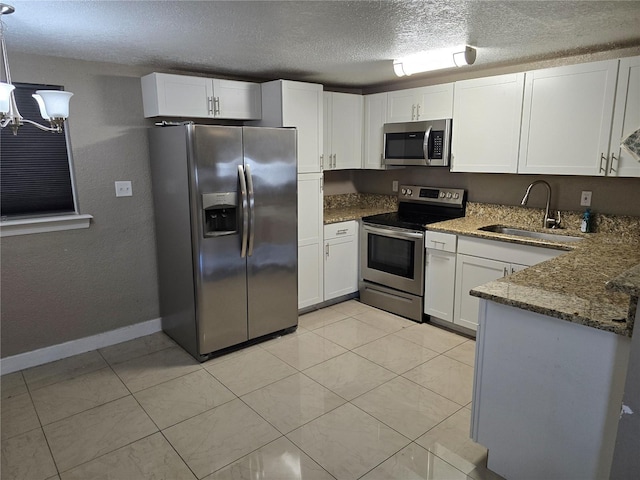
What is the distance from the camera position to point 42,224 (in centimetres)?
296

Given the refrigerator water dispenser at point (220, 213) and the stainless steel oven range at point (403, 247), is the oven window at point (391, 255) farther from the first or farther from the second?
the refrigerator water dispenser at point (220, 213)

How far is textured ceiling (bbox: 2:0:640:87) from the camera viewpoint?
197 cm

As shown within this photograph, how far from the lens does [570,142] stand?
2.97 metres

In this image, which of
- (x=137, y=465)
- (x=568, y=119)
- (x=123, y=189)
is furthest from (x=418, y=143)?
(x=137, y=465)

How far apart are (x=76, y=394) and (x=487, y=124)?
11.3ft

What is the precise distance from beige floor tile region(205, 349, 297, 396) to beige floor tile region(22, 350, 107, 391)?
822mm

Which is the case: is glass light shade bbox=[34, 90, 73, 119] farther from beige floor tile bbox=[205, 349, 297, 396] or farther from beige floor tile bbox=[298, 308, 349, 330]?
beige floor tile bbox=[298, 308, 349, 330]

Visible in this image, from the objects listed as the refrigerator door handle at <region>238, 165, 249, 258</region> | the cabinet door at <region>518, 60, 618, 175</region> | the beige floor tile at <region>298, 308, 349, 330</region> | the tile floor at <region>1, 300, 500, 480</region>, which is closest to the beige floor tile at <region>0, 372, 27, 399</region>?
the tile floor at <region>1, 300, 500, 480</region>

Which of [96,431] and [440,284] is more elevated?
[440,284]

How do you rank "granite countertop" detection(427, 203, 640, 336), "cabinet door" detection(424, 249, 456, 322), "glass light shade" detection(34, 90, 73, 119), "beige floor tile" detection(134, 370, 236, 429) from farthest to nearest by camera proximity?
"cabinet door" detection(424, 249, 456, 322) → "beige floor tile" detection(134, 370, 236, 429) → "glass light shade" detection(34, 90, 73, 119) → "granite countertop" detection(427, 203, 640, 336)

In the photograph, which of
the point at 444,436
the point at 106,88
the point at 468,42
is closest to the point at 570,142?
the point at 468,42

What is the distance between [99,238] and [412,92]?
285 cm

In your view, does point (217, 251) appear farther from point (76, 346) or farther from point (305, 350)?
point (76, 346)

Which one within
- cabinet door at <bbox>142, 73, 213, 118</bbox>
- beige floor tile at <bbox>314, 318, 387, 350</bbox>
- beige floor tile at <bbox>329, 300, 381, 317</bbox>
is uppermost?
cabinet door at <bbox>142, 73, 213, 118</bbox>
